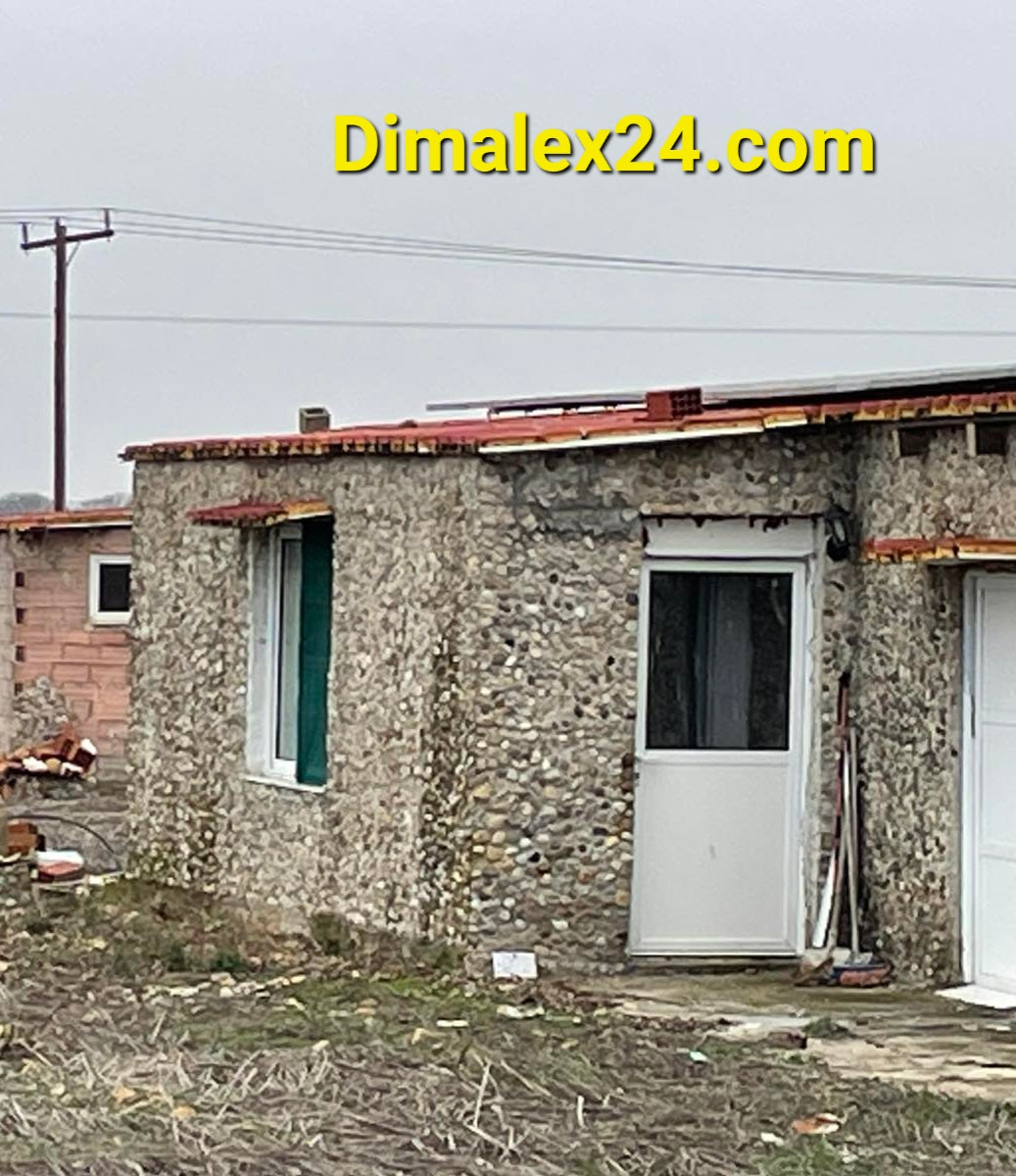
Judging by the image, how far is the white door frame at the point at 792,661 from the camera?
13188 mm

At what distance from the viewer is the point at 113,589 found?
2734 cm

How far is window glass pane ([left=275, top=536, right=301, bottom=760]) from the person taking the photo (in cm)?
1520

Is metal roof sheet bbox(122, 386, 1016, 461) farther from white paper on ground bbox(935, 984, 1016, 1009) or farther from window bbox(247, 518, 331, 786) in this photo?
white paper on ground bbox(935, 984, 1016, 1009)

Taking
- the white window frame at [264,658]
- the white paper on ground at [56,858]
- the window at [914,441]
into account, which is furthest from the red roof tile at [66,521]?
the window at [914,441]

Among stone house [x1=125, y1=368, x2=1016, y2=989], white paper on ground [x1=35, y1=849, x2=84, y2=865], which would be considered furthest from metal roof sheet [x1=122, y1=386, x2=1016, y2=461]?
white paper on ground [x1=35, y1=849, x2=84, y2=865]

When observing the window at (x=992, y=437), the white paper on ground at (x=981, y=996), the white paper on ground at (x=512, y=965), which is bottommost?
the white paper on ground at (x=981, y=996)

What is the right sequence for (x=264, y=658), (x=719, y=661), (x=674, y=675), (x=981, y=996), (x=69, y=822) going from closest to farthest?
(x=981, y=996) → (x=674, y=675) → (x=719, y=661) → (x=264, y=658) → (x=69, y=822)

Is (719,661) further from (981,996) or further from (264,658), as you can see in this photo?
(264,658)

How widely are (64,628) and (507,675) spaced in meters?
15.3

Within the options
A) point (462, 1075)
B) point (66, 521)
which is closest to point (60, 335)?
point (66, 521)

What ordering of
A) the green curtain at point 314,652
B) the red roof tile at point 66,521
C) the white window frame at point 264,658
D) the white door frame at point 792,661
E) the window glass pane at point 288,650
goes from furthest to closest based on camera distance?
the red roof tile at point 66,521, the white window frame at point 264,658, the window glass pane at point 288,650, the green curtain at point 314,652, the white door frame at point 792,661

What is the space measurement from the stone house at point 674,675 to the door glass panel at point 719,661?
0.05 ft

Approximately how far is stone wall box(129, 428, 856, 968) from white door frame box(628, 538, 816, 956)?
0.10 metres

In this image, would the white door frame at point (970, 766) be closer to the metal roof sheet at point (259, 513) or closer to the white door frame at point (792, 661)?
the white door frame at point (792, 661)
